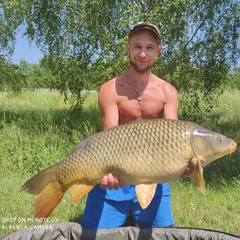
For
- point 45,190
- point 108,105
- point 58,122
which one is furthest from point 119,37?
point 45,190

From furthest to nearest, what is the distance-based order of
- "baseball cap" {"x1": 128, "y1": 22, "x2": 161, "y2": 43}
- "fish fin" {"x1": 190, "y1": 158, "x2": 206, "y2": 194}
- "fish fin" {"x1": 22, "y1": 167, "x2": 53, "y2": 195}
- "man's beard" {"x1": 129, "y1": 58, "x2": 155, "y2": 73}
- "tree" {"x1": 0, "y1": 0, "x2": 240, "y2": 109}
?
"tree" {"x1": 0, "y1": 0, "x2": 240, "y2": 109}
"man's beard" {"x1": 129, "y1": 58, "x2": 155, "y2": 73}
"baseball cap" {"x1": 128, "y1": 22, "x2": 161, "y2": 43}
"fish fin" {"x1": 22, "y1": 167, "x2": 53, "y2": 195}
"fish fin" {"x1": 190, "y1": 158, "x2": 206, "y2": 194}

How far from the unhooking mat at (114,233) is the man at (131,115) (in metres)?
0.09

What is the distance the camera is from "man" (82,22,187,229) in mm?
2223

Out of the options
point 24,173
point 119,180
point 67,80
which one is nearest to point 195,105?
point 67,80

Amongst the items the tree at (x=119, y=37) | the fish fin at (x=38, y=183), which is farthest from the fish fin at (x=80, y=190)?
the tree at (x=119, y=37)

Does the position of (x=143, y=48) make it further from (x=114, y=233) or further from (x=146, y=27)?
(x=114, y=233)

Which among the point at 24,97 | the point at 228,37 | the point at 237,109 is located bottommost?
the point at 24,97

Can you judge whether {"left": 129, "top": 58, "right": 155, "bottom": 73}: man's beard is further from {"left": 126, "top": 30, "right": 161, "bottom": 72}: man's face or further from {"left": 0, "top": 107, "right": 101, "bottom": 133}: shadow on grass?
{"left": 0, "top": 107, "right": 101, "bottom": 133}: shadow on grass

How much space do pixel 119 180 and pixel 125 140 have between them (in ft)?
0.69

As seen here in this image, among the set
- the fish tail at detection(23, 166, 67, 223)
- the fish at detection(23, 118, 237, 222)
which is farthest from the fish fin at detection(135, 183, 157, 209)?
the fish tail at detection(23, 166, 67, 223)

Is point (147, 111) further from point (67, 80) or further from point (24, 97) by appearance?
point (24, 97)

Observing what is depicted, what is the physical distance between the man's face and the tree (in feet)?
8.58

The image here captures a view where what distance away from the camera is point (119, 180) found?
170cm

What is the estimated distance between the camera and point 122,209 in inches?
89.1
